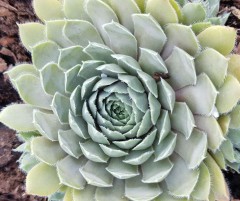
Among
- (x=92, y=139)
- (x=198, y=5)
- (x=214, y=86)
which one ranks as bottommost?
(x=92, y=139)

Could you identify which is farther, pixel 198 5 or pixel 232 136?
pixel 232 136

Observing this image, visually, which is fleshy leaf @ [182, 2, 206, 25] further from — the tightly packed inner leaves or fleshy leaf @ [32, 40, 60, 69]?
fleshy leaf @ [32, 40, 60, 69]

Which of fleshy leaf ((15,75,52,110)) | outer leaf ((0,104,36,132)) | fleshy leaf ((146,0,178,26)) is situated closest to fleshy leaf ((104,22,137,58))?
fleshy leaf ((146,0,178,26))

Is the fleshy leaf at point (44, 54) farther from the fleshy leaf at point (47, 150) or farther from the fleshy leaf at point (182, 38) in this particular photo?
the fleshy leaf at point (182, 38)

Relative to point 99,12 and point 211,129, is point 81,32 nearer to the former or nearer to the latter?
point 99,12

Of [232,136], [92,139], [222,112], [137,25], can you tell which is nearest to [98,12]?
[137,25]

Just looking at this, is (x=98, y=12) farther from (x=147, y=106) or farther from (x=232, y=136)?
(x=232, y=136)

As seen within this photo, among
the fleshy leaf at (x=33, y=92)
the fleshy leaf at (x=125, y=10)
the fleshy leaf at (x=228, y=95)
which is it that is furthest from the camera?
the fleshy leaf at (x=33, y=92)

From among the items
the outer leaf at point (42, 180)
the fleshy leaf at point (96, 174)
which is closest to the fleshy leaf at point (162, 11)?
the fleshy leaf at point (96, 174)
